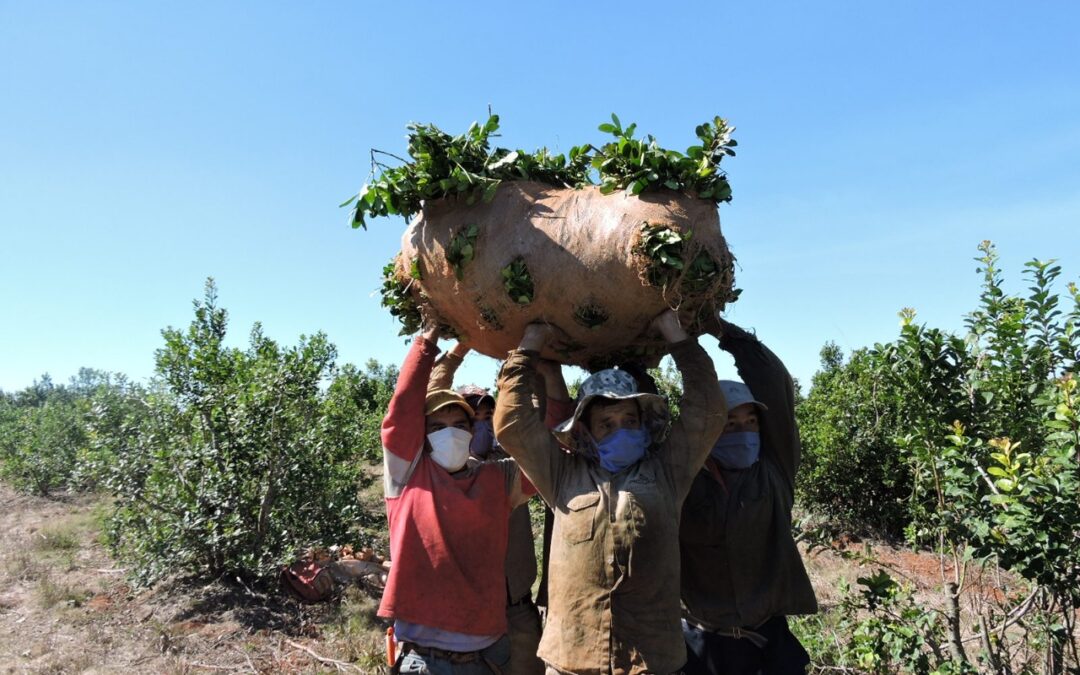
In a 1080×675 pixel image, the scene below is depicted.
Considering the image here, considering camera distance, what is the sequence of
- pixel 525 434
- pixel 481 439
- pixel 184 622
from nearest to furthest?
pixel 525 434 → pixel 481 439 → pixel 184 622

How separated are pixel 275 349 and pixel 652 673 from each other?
237 inches

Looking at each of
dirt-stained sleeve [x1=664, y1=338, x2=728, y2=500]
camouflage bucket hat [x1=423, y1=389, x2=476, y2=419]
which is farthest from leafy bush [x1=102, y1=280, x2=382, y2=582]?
dirt-stained sleeve [x1=664, y1=338, x2=728, y2=500]

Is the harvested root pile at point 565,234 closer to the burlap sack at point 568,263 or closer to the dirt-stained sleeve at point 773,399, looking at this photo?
the burlap sack at point 568,263

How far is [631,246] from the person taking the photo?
2.90 m

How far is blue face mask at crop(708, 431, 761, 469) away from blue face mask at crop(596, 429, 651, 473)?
581mm

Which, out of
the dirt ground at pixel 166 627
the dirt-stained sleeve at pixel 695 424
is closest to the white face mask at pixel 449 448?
the dirt-stained sleeve at pixel 695 424

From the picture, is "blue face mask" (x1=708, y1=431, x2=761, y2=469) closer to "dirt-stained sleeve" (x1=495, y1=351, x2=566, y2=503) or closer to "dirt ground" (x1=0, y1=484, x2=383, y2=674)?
"dirt-stained sleeve" (x1=495, y1=351, x2=566, y2=503)

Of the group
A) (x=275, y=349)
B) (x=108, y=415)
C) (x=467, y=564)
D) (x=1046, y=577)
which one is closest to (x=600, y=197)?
(x=467, y=564)

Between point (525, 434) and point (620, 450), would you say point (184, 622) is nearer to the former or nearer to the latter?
point (525, 434)

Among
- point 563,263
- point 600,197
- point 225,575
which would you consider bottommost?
point 225,575

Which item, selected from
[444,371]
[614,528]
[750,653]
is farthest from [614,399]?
[750,653]

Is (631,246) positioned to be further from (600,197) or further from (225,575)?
(225,575)

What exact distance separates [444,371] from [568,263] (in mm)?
1052

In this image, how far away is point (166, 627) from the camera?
6.30 meters
